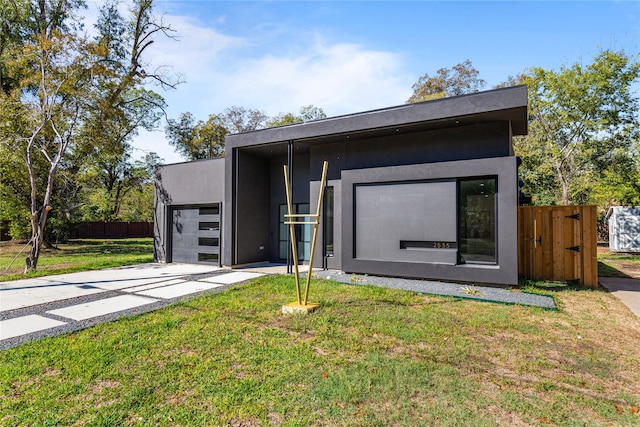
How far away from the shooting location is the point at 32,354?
3479mm

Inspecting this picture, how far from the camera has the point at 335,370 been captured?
307cm

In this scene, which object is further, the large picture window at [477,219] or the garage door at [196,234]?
the garage door at [196,234]

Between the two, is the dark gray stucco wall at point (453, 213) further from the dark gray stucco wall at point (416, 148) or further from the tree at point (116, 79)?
the tree at point (116, 79)

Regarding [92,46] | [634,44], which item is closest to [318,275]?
[92,46]

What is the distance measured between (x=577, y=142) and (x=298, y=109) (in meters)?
17.4

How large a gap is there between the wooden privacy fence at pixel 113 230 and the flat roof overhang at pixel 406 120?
20142mm

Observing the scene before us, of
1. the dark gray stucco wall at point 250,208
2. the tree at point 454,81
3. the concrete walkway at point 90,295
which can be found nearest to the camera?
the concrete walkway at point 90,295

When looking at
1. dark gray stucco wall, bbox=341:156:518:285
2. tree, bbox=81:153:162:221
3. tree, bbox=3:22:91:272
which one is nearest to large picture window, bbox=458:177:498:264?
dark gray stucco wall, bbox=341:156:518:285

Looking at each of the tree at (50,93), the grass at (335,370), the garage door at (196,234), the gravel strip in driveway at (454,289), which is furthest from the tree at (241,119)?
the grass at (335,370)

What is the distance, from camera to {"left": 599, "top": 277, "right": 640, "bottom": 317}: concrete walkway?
554 cm

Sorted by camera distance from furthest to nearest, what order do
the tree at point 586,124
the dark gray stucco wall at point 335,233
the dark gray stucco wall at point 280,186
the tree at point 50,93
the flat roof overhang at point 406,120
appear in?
the tree at point 586,124 < the dark gray stucco wall at point 280,186 < the tree at point 50,93 < the dark gray stucco wall at point 335,233 < the flat roof overhang at point 406,120

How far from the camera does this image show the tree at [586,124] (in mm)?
13555

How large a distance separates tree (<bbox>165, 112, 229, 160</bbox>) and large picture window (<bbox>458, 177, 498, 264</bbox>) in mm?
21143

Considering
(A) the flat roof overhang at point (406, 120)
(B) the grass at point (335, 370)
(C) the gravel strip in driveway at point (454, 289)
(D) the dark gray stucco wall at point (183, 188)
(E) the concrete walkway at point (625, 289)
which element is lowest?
(E) the concrete walkway at point (625, 289)
